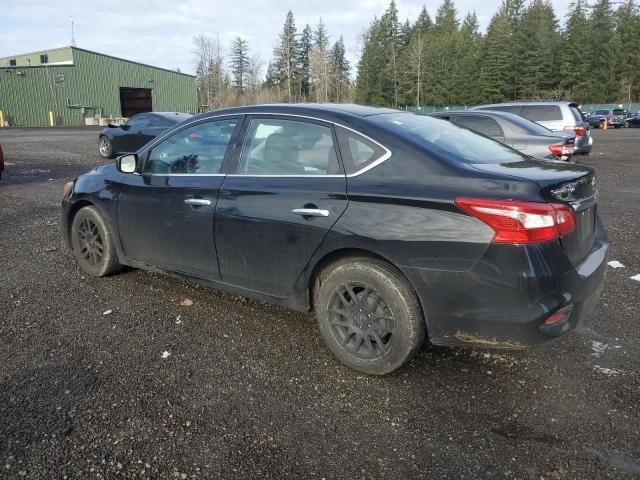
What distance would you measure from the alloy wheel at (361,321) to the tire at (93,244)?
248 centimetres

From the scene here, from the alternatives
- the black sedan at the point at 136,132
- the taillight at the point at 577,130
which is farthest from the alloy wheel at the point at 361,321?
the black sedan at the point at 136,132

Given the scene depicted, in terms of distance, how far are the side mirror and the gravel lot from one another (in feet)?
3.61

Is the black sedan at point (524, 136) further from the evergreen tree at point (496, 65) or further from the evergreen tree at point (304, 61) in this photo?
the evergreen tree at point (304, 61)

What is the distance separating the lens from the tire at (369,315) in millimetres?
2885

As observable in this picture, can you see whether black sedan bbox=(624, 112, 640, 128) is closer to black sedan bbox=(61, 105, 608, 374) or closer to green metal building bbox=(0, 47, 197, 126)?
green metal building bbox=(0, 47, 197, 126)

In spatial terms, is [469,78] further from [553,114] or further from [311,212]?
[311,212]

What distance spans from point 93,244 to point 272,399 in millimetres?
2792

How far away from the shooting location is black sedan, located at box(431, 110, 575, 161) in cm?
894

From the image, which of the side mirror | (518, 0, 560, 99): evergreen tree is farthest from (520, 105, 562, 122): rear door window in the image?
(518, 0, 560, 99): evergreen tree

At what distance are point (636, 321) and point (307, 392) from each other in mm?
2688

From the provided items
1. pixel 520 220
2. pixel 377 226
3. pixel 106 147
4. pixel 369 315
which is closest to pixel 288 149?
pixel 377 226


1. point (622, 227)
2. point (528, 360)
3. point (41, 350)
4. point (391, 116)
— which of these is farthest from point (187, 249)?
point (622, 227)

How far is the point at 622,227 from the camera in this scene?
6.77 m

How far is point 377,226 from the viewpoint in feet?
9.48
